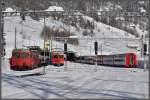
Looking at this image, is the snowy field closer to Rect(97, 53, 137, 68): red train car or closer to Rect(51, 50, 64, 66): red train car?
Rect(97, 53, 137, 68): red train car

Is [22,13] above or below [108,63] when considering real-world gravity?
above

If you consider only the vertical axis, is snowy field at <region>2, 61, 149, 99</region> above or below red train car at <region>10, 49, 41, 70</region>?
below

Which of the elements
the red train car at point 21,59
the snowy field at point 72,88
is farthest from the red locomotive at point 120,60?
the snowy field at point 72,88

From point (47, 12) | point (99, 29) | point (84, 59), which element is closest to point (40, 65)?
point (47, 12)

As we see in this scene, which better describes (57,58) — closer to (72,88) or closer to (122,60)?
(122,60)

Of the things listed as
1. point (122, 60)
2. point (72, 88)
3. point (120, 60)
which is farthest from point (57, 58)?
point (72, 88)

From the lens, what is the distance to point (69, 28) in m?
122

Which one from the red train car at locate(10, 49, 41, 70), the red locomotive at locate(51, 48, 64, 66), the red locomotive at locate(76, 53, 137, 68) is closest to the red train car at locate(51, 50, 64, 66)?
the red locomotive at locate(51, 48, 64, 66)

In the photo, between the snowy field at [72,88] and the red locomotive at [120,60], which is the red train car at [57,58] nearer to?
the red locomotive at [120,60]

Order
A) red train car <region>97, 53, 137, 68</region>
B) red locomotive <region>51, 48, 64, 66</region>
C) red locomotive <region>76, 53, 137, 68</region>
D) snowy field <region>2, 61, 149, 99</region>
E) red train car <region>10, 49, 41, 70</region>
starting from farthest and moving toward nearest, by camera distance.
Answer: red locomotive <region>51, 48, 64, 66</region>, red locomotive <region>76, 53, 137, 68</region>, red train car <region>97, 53, 137, 68</region>, red train car <region>10, 49, 41, 70</region>, snowy field <region>2, 61, 149, 99</region>

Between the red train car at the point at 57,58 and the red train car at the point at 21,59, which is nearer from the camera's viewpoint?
the red train car at the point at 21,59

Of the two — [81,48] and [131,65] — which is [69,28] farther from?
[131,65]

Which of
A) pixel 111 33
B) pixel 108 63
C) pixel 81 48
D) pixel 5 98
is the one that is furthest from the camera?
pixel 111 33

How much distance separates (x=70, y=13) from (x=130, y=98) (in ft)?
137
